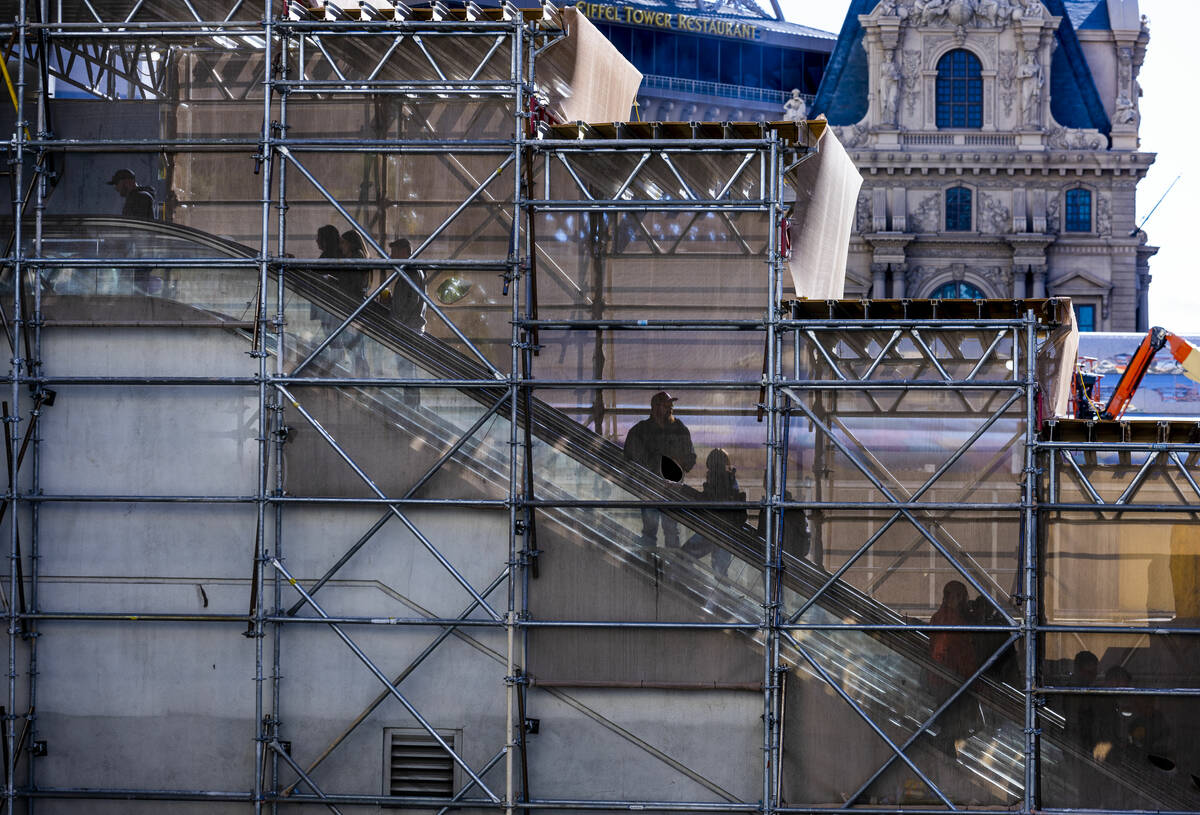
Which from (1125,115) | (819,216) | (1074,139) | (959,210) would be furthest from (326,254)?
(1125,115)

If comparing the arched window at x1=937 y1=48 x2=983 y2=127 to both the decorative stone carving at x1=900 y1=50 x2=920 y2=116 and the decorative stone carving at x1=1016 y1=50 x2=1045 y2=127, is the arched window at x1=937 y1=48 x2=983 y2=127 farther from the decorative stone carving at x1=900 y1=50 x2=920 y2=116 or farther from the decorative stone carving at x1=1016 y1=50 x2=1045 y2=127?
the decorative stone carving at x1=1016 y1=50 x2=1045 y2=127

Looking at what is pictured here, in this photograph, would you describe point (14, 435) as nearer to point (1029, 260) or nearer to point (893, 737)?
point (893, 737)

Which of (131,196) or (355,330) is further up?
(131,196)

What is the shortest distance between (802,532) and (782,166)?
3.89 metres

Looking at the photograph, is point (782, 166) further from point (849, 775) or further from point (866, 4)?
point (866, 4)

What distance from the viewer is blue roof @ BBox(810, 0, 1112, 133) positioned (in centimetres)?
5656

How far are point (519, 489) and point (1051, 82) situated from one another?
48.0 meters

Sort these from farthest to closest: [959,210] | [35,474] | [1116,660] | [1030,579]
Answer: [959,210] → [35,474] → [1116,660] → [1030,579]

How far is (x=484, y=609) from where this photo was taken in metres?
15.2

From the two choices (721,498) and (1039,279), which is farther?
(1039,279)

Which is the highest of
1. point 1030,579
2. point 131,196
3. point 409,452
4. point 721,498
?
point 131,196

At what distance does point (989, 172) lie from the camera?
54.6m

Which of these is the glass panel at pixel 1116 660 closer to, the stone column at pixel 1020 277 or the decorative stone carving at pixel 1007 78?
the stone column at pixel 1020 277

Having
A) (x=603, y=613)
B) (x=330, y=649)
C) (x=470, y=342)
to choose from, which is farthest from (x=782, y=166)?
(x=330, y=649)
